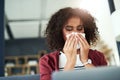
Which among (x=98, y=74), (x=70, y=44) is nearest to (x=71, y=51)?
(x=70, y=44)

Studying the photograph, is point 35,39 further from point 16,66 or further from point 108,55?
point 108,55

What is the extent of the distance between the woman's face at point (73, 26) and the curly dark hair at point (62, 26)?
0.08ft

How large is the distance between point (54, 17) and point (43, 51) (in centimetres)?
530

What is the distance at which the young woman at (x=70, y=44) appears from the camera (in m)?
0.93

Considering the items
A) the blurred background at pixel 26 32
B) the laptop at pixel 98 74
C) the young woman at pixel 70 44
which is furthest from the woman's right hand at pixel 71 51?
the blurred background at pixel 26 32

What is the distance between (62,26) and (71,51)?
169 mm

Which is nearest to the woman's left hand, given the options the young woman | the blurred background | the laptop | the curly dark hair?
the young woman

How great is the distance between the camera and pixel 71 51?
36.4 inches

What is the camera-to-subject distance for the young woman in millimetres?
927

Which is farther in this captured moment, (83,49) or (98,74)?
(83,49)

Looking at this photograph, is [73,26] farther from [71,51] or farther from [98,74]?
[98,74]

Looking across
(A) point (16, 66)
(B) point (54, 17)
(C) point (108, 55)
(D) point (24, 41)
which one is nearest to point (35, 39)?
(D) point (24, 41)

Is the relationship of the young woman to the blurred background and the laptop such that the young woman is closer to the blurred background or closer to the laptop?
the laptop

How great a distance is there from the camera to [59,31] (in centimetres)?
107
